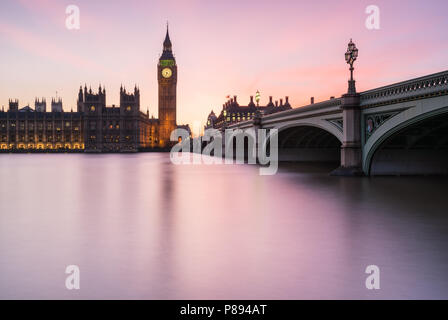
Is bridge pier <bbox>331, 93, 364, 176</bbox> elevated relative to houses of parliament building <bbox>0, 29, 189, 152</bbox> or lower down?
lower down

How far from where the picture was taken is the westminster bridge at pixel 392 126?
752 inches

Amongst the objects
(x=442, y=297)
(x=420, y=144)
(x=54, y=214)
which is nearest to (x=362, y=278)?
(x=442, y=297)

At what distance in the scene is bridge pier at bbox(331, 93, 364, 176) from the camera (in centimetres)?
2572

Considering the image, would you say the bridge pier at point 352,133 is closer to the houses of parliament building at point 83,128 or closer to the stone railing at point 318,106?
the stone railing at point 318,106

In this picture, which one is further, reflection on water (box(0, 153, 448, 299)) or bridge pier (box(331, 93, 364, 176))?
bridge pier (box(331, 93, 364, 176))

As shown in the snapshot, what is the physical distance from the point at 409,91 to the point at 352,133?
601cm

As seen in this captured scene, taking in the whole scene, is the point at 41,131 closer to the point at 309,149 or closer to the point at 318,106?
the point at 309,149

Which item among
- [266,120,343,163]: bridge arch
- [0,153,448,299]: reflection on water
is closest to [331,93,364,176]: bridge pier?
[0,153,448,299]: reflection on water

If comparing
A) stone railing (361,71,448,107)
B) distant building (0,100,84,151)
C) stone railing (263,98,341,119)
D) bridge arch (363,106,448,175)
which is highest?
distant building (0,100,84,151)

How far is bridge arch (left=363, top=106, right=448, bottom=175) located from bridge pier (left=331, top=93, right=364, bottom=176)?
21.1 inches

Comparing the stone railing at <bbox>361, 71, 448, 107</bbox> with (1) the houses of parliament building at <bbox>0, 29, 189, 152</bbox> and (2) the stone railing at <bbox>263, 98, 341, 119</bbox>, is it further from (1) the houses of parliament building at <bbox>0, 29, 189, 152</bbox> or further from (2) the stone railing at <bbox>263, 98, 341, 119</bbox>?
(1) the houses of parliament building at <bbox>0, 29, 189, 152</bbox>

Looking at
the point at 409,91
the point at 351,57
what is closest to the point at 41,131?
the point at 351,57

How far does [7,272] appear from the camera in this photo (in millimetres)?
6586
